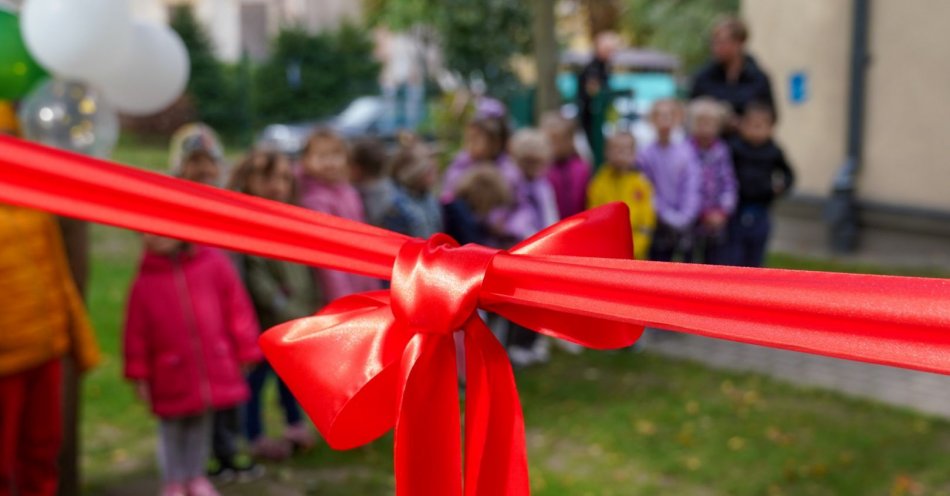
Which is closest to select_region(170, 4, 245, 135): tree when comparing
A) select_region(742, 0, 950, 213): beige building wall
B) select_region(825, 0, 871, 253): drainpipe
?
select_region(742, 0, 950, 213): beige building wall

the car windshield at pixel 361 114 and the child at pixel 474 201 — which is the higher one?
the child at pixel 474 201

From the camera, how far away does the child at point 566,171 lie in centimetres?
716

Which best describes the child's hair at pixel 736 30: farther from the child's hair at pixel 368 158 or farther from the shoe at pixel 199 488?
the shoe at pixel 199 488

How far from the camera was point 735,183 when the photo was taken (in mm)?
7504

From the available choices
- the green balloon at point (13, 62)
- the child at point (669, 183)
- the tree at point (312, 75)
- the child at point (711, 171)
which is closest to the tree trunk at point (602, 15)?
the tree at point (312, 75)

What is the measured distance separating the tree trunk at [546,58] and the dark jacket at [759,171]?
4.56 metres

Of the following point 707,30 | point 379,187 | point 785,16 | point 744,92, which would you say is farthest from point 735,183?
point 707,30

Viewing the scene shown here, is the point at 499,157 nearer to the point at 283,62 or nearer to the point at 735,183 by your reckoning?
the point at 735,183

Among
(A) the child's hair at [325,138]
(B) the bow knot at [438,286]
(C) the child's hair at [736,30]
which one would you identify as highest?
(B) the bow knot at [438,286]

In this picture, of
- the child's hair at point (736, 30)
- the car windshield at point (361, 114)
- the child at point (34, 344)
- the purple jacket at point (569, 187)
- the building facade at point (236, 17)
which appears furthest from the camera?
the building facade at point (236, 17)

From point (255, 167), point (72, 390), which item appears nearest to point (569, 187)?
point (255, 167)

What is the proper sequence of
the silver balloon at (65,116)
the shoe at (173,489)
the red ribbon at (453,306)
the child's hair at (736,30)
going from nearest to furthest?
the red ribbon at (453,306), the silver balloon at (65,116), the shoe at (173,489), the child's hair at (736,30)

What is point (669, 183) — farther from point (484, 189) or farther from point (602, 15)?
point (602, 15)

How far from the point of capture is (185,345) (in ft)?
13.1
